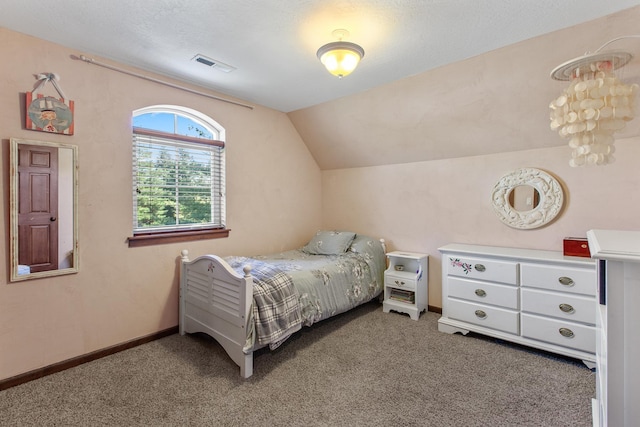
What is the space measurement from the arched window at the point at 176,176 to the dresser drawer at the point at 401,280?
1874 millimetres

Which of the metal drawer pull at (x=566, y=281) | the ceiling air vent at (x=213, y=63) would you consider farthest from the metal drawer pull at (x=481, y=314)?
the ceiling air vent at (x=213, y=63)

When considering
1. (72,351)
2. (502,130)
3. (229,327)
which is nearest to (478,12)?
(502,130)

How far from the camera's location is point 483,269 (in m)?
2.71

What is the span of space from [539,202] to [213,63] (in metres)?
3.08

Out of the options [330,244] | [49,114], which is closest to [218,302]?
[330,244]

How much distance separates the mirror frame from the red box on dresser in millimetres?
324

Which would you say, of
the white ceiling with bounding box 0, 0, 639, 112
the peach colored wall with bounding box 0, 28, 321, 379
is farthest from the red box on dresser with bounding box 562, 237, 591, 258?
the peach colored wall with bounding box 0, 28, 321, 379

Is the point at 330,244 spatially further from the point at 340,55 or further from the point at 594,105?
the point at 594,105

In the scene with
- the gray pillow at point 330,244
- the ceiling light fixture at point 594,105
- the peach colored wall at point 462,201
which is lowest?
the gray pillow at point 330,244

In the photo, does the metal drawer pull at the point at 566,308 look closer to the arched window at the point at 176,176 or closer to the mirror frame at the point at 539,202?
the mirror frame at the point at 539,202

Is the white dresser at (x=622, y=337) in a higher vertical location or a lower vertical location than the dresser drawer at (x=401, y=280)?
higher

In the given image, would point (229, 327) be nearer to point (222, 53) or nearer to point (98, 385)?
point (98, 385)

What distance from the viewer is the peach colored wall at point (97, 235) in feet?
6.82

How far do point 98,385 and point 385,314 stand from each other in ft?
8.43
